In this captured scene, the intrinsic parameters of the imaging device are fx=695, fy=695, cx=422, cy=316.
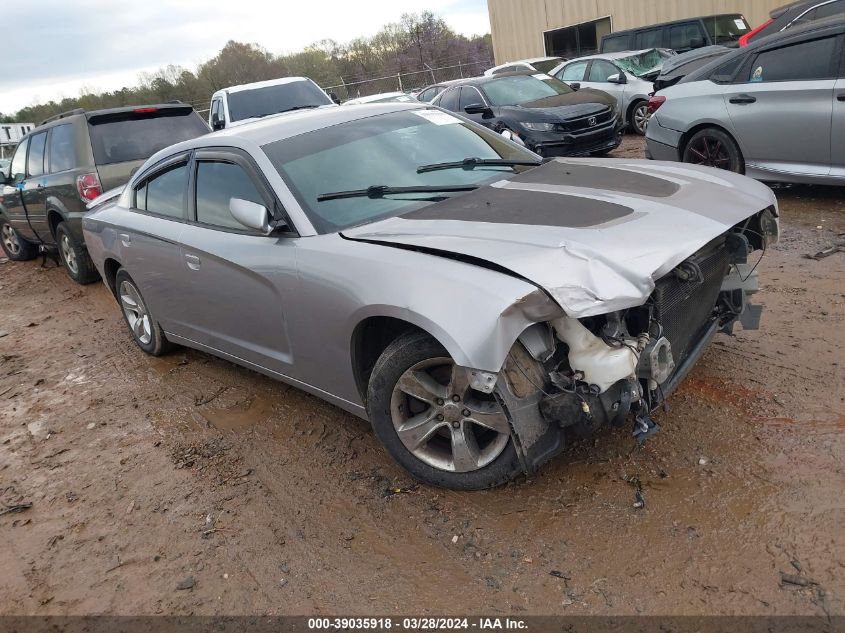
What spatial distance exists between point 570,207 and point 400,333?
982 millimetres

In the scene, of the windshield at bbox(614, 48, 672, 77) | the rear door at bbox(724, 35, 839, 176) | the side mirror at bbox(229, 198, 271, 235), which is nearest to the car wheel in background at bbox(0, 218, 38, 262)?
the side mirror at bbox(229, 198, 271, 235)

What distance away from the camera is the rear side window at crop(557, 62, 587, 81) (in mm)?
14086

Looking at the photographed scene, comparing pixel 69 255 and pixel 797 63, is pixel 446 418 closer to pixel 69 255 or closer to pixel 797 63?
pixel 797 63

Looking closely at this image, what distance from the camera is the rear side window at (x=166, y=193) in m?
4.50

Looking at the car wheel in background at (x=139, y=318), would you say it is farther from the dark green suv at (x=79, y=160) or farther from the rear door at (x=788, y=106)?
the rear door at (x=788, y=106)

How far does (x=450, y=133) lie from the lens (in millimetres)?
4320

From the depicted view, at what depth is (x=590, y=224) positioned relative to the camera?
2982mm

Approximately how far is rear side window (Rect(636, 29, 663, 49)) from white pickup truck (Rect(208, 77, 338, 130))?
8.44 m

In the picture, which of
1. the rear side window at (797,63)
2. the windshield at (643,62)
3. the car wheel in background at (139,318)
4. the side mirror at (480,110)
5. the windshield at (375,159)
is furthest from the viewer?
the windshield at (643,62)

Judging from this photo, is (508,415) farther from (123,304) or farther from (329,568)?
(123,304)

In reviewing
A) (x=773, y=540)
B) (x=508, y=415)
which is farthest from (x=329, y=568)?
(x=773, y=540)

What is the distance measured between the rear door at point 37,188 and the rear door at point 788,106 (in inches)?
307

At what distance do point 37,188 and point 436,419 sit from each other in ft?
24.6

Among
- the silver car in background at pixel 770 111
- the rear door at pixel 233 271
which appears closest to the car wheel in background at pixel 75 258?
the rear door at pixel 233 271
